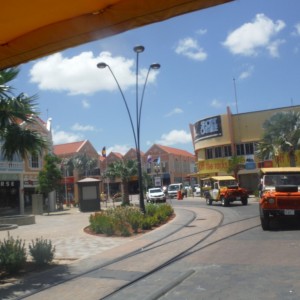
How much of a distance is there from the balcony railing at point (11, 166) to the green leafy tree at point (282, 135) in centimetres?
2191

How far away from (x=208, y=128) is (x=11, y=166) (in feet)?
86.1

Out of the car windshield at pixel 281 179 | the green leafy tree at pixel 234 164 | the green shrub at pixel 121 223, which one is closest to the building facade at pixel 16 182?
the green shrub at pixel 121 223

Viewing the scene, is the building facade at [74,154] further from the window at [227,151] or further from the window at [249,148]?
the window at [249,148]

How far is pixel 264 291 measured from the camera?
7059mm

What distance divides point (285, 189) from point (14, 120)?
9.27 m

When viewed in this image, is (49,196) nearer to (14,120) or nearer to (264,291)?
(14,120)

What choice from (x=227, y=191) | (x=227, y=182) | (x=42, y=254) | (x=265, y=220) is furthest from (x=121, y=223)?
(x=227, y=182)

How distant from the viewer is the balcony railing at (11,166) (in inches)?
1499

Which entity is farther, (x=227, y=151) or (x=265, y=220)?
(x=227, y=151)

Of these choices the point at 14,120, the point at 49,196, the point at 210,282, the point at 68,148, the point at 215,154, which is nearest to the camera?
the point at 210,282

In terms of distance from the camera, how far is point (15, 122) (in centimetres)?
1098

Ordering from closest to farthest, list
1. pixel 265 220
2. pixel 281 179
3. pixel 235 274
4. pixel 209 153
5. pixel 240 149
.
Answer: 1. pixel 235 274
2. pixel 265 220
3. pixel 281 179
4. pixel 240 149
5. pixel 209 153

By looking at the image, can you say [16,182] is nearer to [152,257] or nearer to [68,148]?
[152,257]

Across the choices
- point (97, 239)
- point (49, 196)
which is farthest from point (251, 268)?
point (49, 196)
